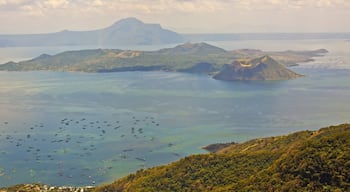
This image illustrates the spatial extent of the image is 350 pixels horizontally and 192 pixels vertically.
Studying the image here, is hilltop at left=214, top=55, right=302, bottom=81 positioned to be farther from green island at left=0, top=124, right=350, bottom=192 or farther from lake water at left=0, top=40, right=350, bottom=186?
green island at left=0, top=124, right=350, bottom=192

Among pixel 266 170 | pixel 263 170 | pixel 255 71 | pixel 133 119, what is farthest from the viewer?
pixel 255 71

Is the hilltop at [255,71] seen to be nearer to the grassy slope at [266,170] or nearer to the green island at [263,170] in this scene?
the green island at [263,170]

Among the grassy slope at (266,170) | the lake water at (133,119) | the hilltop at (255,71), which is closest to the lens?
the grassy slope at (266,170)

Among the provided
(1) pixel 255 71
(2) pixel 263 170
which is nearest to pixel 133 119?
(2) pixel 263 170

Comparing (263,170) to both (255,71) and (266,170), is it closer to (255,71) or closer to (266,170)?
(266,170)

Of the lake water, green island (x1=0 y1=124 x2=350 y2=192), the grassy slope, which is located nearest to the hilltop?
the lake water

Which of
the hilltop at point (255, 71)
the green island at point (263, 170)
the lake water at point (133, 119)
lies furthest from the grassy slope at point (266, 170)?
the hilltop at point (255, 71)
